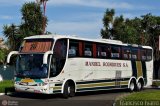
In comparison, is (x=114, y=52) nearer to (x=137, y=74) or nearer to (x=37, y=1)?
(x=137, y=74)

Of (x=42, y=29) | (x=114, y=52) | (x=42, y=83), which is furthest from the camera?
(x=42, y=29)

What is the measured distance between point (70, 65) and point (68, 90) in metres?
1.36

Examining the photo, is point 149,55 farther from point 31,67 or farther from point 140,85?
point 31,67

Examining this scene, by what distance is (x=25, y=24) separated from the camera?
146 feet

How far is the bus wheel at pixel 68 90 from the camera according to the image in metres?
23.8

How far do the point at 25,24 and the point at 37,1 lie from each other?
269 centimetres

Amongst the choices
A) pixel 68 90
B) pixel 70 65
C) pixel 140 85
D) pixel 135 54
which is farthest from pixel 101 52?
pixel 140 85

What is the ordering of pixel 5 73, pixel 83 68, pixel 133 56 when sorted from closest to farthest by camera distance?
pixel 83 68 < pixel 133 56 < pixel 5 73

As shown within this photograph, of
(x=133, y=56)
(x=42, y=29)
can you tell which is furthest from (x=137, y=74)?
(x=42, y=29)

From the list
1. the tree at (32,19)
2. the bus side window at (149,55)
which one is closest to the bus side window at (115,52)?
the bus side window at (149,55)

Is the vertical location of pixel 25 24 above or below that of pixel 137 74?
above

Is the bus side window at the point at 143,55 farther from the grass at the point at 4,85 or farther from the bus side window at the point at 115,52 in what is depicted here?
the grass at the point at 4,85

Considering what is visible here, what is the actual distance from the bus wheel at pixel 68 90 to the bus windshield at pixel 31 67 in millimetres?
1794

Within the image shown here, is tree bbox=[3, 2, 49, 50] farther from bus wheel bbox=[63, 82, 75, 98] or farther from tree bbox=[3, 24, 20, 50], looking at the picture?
bus wheel bbox=[63, 82, 75, 98]
